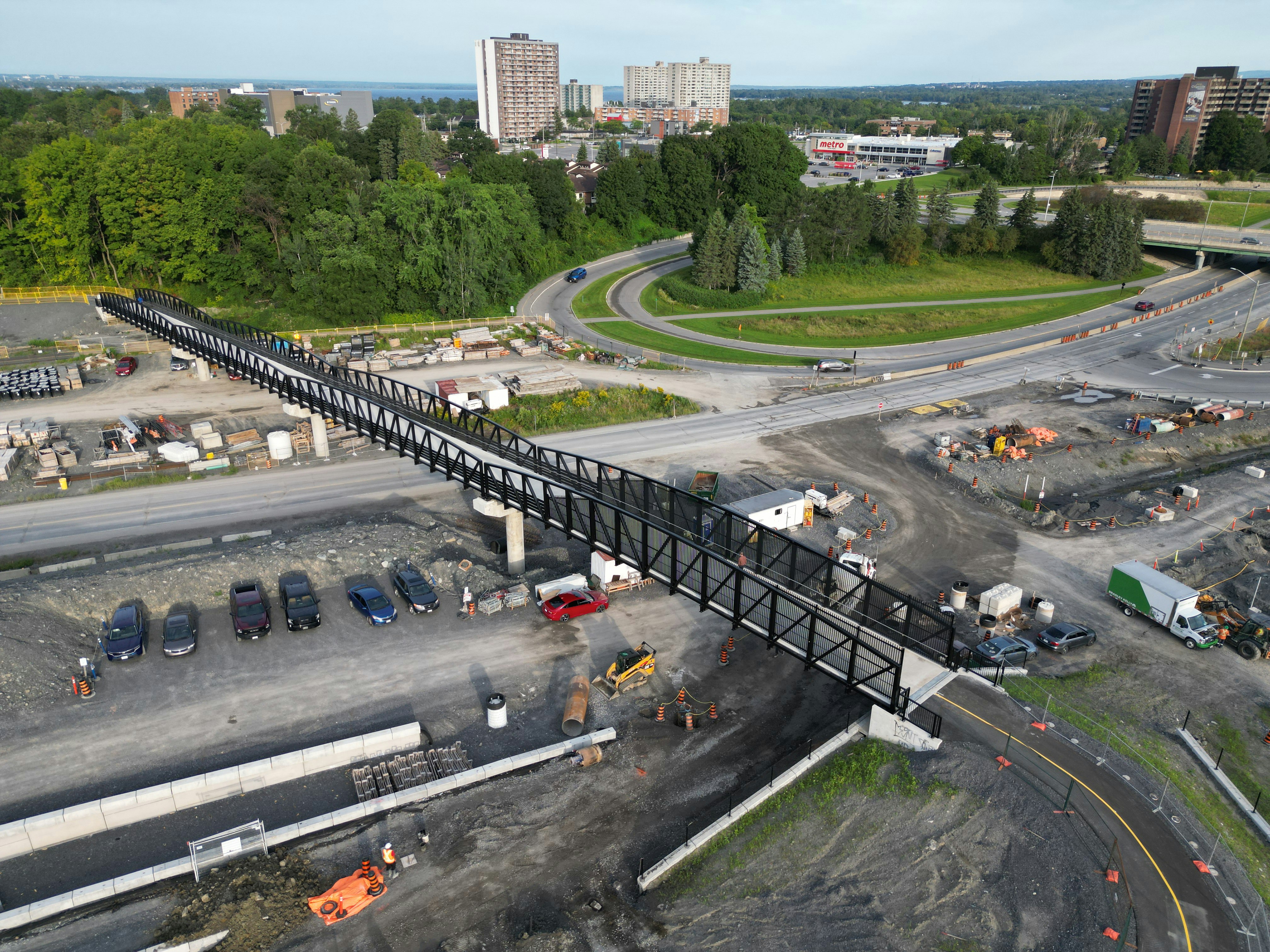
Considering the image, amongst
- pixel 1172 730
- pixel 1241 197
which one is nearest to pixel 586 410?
pixel 1172 730

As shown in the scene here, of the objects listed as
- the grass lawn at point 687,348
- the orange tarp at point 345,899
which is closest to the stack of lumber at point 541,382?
the grass lawn at point 687,348

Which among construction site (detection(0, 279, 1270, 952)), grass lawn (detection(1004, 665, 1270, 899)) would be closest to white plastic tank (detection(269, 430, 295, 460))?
construction site (detection(0, 279, 1270, 952))

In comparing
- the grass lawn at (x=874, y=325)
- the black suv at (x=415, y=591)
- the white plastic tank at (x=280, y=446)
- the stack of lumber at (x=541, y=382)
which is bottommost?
the black suv at (x=415, y=591)

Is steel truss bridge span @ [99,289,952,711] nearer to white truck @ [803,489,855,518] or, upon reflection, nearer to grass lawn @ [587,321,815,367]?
white truck @ [803,489,855,518]

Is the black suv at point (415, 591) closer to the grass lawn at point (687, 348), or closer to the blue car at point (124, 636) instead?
the blue car at point (124, 636)

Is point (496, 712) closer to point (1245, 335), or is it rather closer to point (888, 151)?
point (1245, 335)
